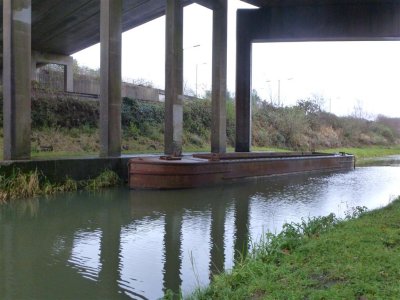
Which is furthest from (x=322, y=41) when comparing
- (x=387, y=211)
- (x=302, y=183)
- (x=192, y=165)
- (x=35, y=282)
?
(x=35, y=282)

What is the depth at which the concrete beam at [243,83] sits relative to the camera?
24703mm

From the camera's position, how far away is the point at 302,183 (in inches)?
729

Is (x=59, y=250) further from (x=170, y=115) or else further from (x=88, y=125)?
(x=88, y=125)

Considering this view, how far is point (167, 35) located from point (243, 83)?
23.5 feet

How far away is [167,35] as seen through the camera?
744 inches

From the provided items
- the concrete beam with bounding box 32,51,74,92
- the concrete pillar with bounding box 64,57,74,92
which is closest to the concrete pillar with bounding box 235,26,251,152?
the concrete beam with bounding box 32,51,74,92

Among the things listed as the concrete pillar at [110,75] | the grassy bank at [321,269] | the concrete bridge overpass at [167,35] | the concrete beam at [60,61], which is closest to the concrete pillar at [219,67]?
the concrete bridge overpass at [167,35]

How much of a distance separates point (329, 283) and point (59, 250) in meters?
4.53

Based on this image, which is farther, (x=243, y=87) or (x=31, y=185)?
(x=243, y=87)

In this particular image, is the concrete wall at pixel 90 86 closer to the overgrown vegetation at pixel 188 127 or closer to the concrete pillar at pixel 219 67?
the overgrown vegetation at pixel 188 127

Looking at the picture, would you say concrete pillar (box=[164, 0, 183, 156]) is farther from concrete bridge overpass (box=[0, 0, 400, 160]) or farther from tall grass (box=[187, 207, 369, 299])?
tall grass (box=[187, 207, 369, 299])

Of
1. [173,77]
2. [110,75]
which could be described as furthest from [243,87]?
[110,75]

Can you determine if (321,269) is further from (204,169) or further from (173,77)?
(173,77)

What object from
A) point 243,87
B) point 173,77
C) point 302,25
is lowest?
point 173,77
